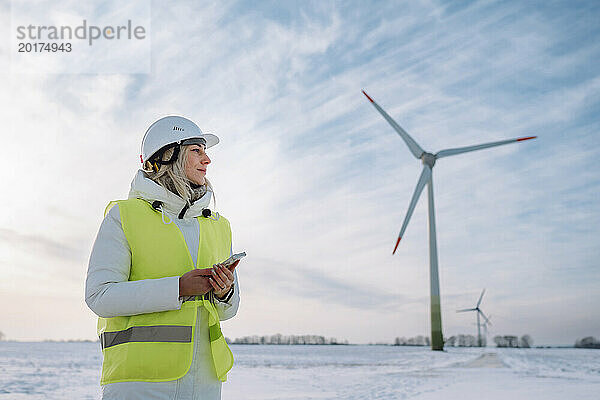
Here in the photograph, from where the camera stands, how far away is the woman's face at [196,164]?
258 cm

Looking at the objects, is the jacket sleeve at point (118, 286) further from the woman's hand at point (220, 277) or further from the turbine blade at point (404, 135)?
the turbine blade at point (404, 135)

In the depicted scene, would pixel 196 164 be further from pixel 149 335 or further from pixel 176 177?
pixel 149 335

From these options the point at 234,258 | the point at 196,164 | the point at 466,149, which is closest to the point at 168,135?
the point at 196,164

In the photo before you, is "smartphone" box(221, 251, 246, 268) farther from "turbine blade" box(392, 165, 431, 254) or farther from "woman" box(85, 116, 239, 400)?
"turbine blade" box(392, 165, 431, 254)

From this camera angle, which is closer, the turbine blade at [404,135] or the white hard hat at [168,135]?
the white hard hat at [168,135]

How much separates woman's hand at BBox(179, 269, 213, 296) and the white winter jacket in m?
0.03

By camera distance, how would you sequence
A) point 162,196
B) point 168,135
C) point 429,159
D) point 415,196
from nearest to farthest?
point 162,196
point 168,135
point 415,196
point 429,159

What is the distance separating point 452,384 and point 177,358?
36.3 feet

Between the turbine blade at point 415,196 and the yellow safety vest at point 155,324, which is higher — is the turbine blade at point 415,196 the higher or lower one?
the higher one

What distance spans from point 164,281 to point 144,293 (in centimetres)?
9

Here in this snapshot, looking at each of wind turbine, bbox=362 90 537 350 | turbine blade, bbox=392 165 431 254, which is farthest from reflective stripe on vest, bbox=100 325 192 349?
turbine blade, bbox=392 165 431 254

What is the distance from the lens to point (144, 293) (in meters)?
2.17

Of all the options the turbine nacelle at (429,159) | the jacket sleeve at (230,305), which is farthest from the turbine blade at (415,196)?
the jacket sleeve at (230,305)

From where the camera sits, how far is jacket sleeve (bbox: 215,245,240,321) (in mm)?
2496
